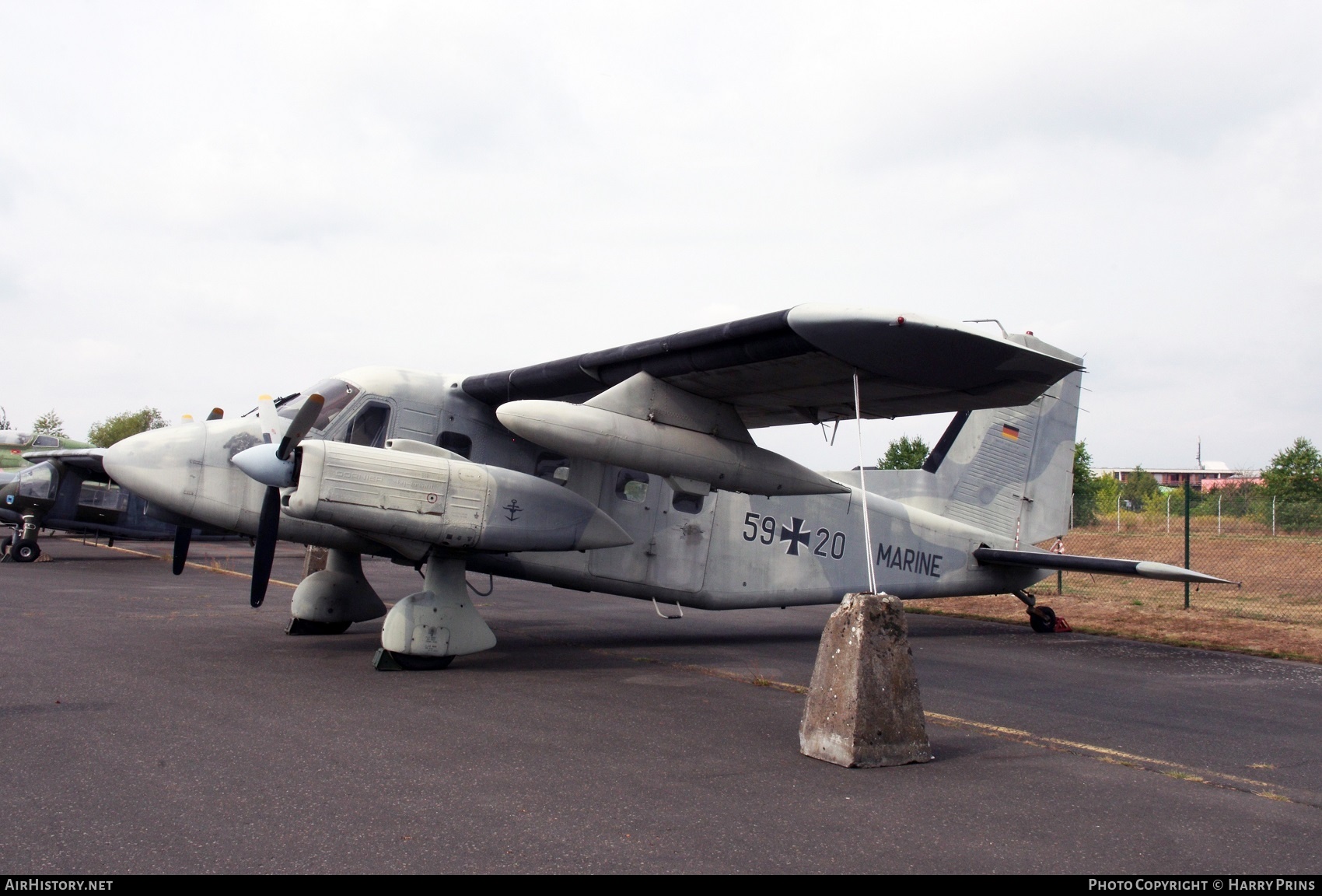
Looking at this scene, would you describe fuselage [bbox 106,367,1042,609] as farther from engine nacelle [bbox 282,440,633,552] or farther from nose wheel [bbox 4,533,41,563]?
nose wheel [bbox 4,533,41,563]

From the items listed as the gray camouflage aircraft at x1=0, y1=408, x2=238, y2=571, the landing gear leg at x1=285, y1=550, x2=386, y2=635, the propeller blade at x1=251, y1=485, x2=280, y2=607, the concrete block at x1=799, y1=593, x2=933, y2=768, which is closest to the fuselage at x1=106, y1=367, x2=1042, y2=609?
the propeller blade at x1=251, y1=485, x2=280, y2=607

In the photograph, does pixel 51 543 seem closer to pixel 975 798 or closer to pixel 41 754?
pixel 41 754

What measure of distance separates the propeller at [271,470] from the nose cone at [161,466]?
0.50 metres

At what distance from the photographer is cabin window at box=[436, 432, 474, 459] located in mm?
10007

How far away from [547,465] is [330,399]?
246cm

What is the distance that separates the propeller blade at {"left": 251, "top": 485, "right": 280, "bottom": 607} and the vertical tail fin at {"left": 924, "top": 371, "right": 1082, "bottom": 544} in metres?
9.31

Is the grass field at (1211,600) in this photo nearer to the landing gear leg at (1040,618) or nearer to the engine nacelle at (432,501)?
the landing gear leg at (1040,618)

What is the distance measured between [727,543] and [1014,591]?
5055 millimetres

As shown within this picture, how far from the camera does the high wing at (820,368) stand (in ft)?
23.1

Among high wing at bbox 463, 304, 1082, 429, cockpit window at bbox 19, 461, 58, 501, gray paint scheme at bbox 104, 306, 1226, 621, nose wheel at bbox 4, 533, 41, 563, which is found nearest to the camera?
high wing at bbox 463, 304, 1082, 429

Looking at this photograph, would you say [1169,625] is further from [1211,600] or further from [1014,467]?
[1211,600]

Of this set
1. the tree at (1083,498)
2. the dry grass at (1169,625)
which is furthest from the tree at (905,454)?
the dry grass at (1169,625)

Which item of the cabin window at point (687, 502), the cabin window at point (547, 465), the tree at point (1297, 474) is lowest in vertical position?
the cabin window at point (687, 502)
